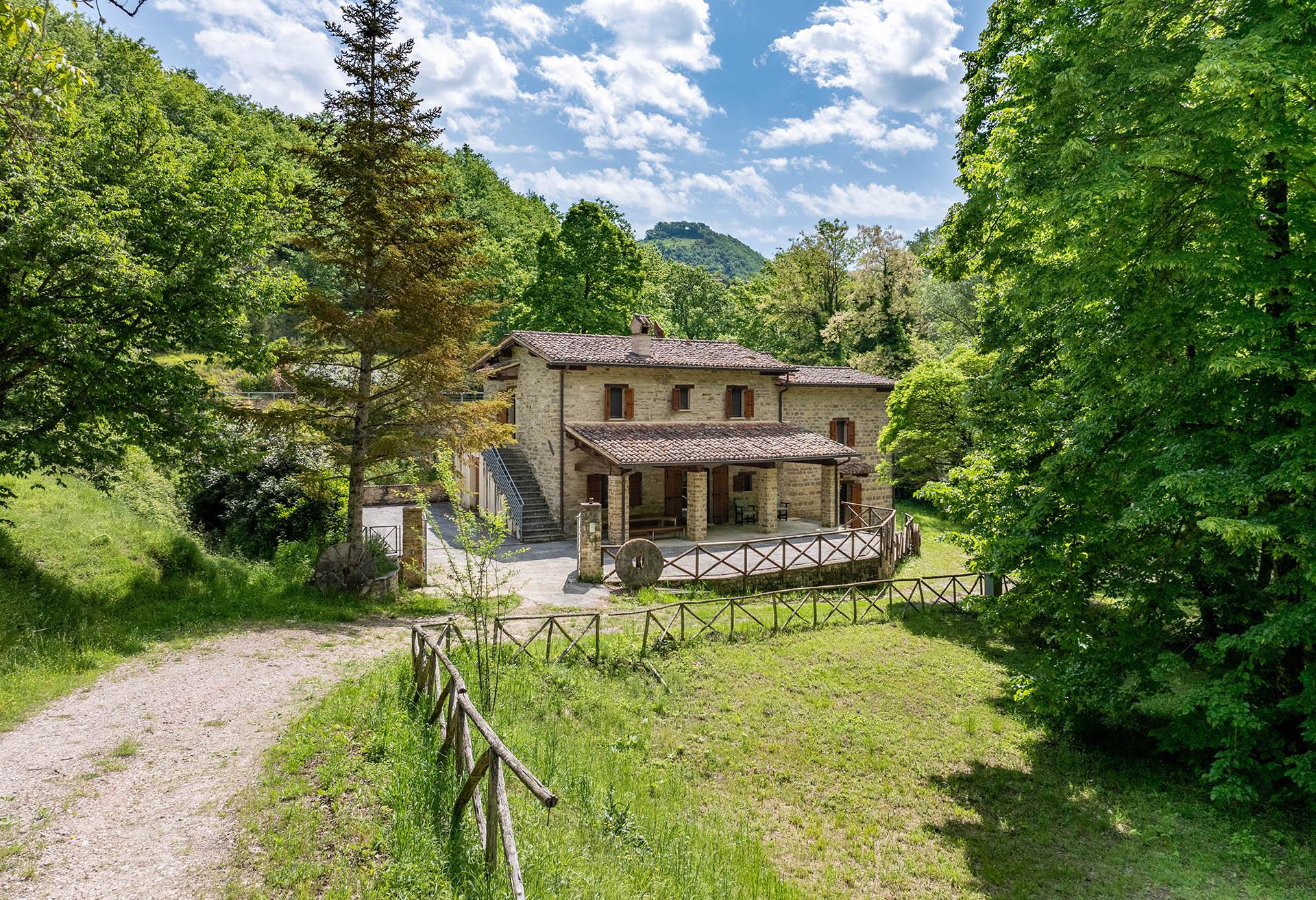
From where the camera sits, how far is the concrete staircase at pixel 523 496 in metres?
20.8

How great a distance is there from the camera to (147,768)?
6180mm

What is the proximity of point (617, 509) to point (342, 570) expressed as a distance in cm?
785

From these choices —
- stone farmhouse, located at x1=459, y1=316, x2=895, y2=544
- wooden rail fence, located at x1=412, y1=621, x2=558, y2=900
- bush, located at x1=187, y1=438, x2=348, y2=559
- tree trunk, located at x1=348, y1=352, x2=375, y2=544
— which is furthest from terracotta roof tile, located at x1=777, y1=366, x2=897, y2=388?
wooden rail fence, located at x1=412, y1=621, x2=558, y2=900

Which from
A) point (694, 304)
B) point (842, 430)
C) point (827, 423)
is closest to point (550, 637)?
point (827, 423)

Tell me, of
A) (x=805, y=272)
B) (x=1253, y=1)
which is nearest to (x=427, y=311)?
(x=1253, y=1)

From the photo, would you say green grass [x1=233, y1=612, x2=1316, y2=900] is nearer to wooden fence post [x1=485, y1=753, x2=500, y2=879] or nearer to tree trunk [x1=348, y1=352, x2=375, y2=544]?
wooden fence post [x1=485, y1=753, x2=500, y2=879]

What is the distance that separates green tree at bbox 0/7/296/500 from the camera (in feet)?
30.8

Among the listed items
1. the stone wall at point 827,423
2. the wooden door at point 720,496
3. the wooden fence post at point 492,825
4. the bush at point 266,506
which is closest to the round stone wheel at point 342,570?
the bush at point 266,506

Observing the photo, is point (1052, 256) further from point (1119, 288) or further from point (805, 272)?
point (805, 272)

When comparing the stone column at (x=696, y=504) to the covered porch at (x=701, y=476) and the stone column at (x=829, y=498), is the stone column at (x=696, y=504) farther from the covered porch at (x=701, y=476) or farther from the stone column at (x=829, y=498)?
the stone column at (x=829, y=498)

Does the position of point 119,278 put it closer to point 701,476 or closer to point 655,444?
point 655,444

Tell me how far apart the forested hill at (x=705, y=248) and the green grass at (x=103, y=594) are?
123522mm

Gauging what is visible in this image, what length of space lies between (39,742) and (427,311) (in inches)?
362

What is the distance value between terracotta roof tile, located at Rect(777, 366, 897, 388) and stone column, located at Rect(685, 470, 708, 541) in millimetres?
6967
